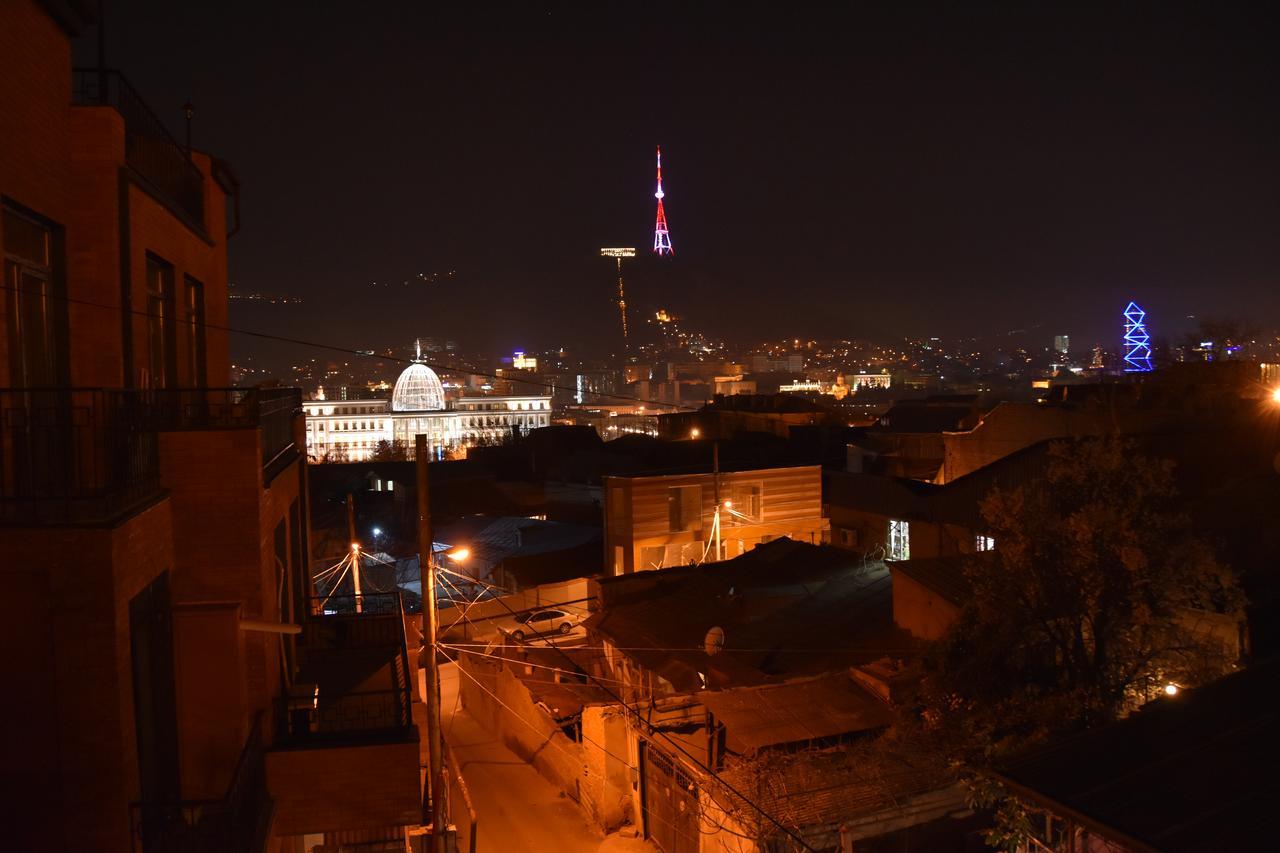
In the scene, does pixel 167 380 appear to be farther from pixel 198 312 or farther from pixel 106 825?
pixel 106 825

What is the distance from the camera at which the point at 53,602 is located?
4578 mm

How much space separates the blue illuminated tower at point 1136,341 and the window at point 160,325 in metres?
38.3

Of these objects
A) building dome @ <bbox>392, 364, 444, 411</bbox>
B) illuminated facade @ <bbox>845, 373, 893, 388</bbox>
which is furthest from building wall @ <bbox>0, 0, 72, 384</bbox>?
illuminated facade @ <bbox>845, 373, 893, 388</bbox>

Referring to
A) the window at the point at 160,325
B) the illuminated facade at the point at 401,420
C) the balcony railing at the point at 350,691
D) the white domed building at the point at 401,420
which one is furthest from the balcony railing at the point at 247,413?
the white domed building at the point at 401,420

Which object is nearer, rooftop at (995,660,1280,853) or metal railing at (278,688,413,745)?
rooftop at (995,660,1280,853)

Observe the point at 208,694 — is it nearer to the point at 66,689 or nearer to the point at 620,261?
the point at 66,689

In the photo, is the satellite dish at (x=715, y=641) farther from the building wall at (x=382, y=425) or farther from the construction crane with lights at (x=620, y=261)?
the construction crane with lights at (x=620, y=261)

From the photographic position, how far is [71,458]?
526 centimetres

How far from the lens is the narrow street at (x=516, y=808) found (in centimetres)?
1323

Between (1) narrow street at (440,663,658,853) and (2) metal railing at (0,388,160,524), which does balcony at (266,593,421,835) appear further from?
(1) narrow street at (440,663,658,853)

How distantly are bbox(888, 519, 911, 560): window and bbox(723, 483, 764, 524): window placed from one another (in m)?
3.92

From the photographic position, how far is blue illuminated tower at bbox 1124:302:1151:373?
36.8 meters

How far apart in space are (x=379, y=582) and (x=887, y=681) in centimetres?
1736

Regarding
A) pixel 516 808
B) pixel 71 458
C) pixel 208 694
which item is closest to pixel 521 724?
pixel 516 808
